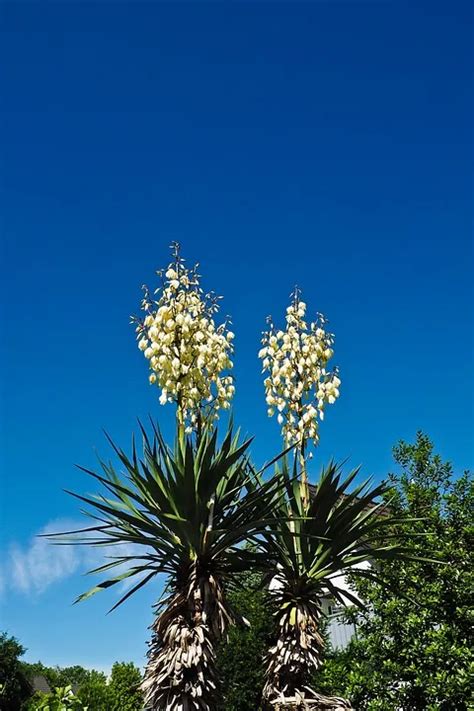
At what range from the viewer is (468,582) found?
275 inches

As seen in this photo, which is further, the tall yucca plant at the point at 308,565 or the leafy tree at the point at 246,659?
the leafy tree at the point at 246,659

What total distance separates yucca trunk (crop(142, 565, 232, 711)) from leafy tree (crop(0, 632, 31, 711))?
13.9 meters

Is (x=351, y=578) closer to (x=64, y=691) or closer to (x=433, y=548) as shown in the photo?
(x=433, y=548)

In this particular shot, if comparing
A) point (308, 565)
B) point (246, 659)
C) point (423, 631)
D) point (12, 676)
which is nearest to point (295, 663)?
point (308, 565)

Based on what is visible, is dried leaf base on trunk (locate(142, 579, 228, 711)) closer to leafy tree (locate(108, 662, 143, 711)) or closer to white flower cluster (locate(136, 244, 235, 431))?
white flower cluster (locate(136, 244, 235, 431))

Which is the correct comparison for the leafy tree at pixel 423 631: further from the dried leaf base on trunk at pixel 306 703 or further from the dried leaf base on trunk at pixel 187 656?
the dried leaf base on trunk at pixel 187 656

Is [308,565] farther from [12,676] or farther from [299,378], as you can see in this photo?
[12,676]

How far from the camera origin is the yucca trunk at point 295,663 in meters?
5.43

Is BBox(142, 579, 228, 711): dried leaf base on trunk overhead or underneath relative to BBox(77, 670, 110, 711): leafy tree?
underneath

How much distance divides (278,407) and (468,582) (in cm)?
261

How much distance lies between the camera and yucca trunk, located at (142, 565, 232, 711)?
198 inches

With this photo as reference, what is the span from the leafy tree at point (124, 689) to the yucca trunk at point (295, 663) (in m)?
6.22

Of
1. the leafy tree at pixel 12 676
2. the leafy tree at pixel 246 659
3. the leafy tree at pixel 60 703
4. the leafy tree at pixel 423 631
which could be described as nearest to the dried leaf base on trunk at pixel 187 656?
the leafy tree at pixel 60 703

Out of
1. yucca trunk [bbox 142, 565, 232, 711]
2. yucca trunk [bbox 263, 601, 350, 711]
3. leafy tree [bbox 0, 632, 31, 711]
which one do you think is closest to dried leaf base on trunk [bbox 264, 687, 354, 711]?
yucca trunk [bbox 263, 601, 350, 711]
